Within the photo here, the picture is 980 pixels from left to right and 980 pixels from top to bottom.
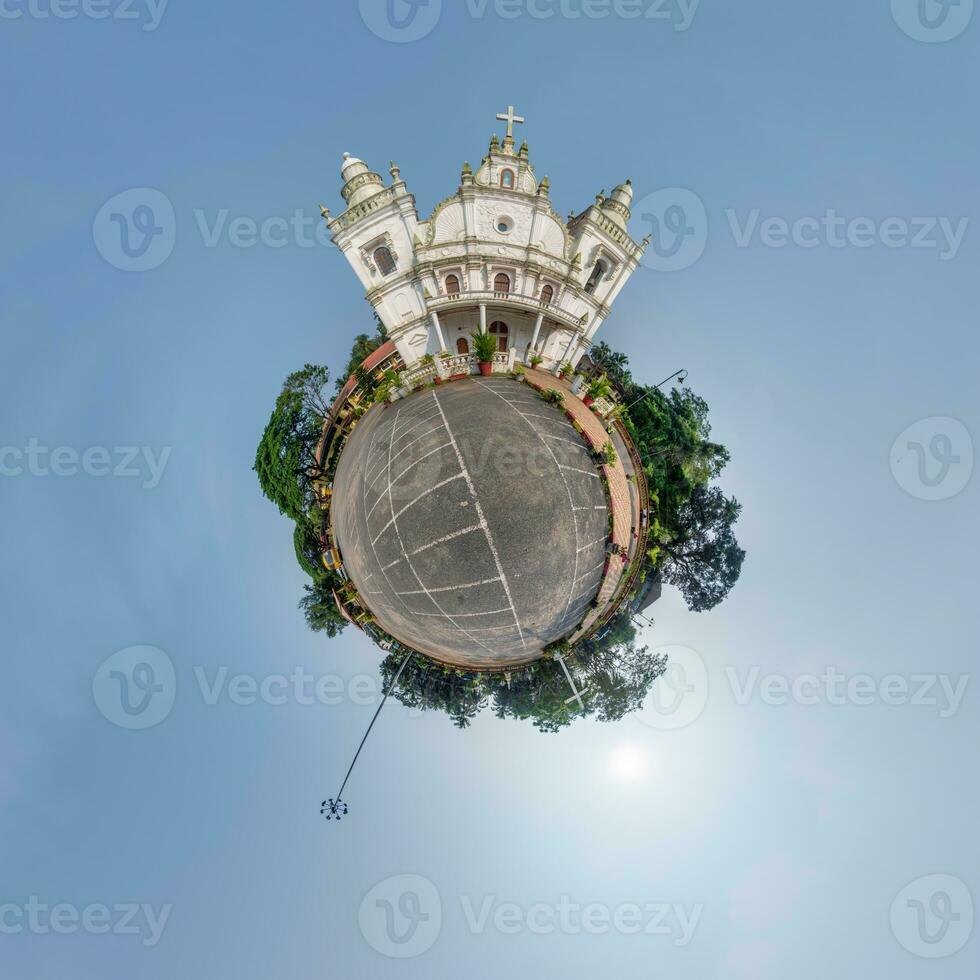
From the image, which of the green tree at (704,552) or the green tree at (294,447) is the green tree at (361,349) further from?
the green tree at (704,552)

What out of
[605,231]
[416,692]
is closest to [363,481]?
[416,692]

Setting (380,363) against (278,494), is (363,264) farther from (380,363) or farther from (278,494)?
(278,494)

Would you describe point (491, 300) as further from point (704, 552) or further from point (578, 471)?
point (704, 552)

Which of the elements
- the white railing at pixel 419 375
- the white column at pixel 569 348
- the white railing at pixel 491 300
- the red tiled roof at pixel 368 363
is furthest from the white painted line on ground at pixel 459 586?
the white column at pixel 569 348

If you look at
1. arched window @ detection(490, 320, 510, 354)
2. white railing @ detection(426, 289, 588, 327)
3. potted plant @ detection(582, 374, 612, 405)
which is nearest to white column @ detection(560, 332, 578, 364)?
white railing @ detection(426, 289, 588, 327)

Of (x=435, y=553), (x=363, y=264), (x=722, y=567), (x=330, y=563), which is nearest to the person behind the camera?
(x=435, y=553)

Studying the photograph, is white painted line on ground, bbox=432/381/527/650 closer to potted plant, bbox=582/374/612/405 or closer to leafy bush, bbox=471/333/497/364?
leafy bush, bbox=471/333/497/364

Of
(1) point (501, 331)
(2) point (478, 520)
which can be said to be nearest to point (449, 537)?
(2) point (478, 520)
